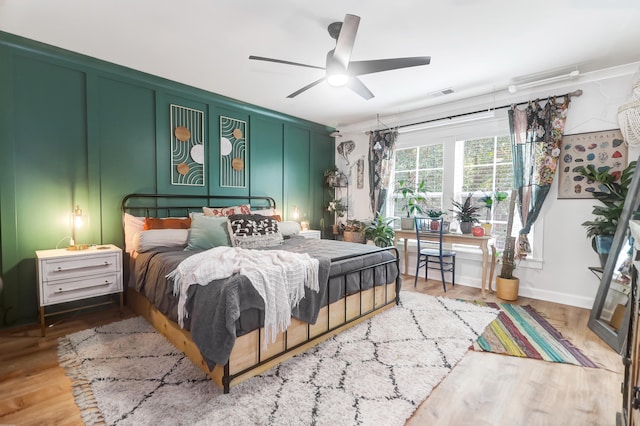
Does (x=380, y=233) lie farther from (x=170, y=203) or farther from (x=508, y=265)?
(x=170, y=203)

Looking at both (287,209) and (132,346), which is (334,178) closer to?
(287,209)

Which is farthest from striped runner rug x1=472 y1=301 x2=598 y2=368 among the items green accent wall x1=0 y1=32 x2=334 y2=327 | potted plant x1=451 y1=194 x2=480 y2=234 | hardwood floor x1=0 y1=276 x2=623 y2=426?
green accent wall x1=0 y1=32 x2=334 y2=327

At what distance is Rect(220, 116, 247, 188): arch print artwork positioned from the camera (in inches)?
166

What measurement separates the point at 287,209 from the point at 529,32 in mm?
3764

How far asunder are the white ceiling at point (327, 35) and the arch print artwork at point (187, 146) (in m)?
0.41

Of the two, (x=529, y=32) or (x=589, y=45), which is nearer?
(x=529, y=32)

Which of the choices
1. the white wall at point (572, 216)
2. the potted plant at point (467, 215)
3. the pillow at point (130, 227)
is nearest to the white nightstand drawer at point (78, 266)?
the pillow at point (130, 227)

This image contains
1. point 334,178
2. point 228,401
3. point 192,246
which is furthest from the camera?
point 334,178

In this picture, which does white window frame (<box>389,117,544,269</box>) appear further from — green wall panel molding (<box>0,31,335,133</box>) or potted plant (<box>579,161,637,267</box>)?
green wall panel molding (<box>0,31,335,133</box>)

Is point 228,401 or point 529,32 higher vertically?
point 529,32

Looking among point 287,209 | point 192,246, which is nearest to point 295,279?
point 192,246

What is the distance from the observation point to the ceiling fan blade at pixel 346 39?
196 centimetres

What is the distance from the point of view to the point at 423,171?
4.80 meters

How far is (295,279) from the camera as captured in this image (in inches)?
84.0
